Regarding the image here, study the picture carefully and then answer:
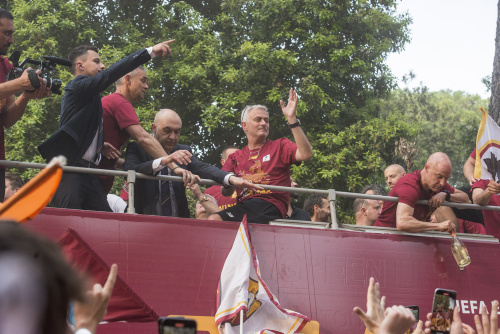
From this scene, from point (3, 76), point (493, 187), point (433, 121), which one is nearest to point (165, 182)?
point (3, 76)

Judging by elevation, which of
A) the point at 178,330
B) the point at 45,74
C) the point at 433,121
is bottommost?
the point at 178,330

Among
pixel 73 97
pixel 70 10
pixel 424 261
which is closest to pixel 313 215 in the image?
pixel 424 261

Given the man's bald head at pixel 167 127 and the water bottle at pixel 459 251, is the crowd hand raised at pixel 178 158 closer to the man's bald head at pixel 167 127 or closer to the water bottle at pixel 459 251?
the man's bald head at pixel 167 127

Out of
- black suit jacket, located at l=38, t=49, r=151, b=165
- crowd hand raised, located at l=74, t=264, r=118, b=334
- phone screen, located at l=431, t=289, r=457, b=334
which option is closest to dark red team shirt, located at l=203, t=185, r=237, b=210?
black suit jacket, located at l=38, t=49, r=151, b=165

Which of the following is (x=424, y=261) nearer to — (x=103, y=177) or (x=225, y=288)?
(x=225, y=288)

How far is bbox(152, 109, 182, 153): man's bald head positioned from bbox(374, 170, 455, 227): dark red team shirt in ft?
7.20

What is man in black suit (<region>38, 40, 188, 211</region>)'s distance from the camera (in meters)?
5.57

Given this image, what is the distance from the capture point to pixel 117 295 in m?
5.13

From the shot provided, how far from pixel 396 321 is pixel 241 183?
12.0 feet

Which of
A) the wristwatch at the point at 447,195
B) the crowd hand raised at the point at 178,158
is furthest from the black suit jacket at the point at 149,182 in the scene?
the wristwatch at the point at 447,195

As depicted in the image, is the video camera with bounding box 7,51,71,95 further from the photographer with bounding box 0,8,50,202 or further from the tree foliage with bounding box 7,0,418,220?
the tree foliage with bounding box 7,0,418,220

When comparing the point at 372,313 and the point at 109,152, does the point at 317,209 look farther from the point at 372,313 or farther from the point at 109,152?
the point at 372,313

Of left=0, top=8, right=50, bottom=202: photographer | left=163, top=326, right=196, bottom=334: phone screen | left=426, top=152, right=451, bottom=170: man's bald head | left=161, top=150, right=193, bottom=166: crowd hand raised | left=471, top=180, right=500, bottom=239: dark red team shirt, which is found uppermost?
left=0, top=8, right=50, bottom=202: photographer

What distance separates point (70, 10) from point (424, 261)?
39.4 ft
